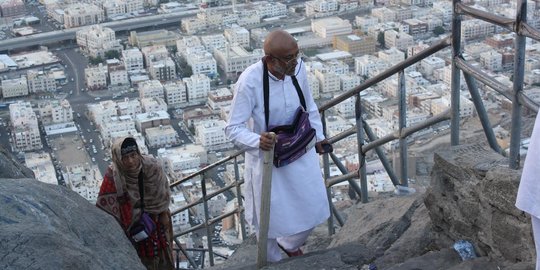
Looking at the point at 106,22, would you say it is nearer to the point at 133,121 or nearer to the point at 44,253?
the point at 133,121

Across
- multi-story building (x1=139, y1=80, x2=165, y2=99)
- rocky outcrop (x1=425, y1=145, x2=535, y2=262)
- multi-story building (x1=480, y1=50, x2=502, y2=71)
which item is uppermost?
rocky outcrop (x1=425, y1=145, x2=535, y2=262)

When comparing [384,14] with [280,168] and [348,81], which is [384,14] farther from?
[280,168]

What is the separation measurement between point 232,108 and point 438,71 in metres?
16.9

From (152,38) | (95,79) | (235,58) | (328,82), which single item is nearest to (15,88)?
(95,79)

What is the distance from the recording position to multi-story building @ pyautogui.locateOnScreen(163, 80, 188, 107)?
20672 mm

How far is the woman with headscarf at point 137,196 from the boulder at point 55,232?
17cm

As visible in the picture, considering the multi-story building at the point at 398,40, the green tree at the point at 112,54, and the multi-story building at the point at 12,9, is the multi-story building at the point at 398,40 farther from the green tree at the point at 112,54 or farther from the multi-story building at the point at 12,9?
the multi-story building at the point at 12,9

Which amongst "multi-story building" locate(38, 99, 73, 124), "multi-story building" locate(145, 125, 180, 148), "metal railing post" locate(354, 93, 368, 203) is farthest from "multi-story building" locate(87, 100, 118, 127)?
"metal railing post" locate(354, 93, 368, 203)

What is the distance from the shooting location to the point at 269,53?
7.70ft

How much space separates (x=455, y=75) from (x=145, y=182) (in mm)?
871

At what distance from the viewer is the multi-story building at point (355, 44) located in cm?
2386

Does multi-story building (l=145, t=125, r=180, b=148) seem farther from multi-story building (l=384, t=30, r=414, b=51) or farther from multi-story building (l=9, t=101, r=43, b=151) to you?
multi-story building (l=384, t=30, r=414, b=51)

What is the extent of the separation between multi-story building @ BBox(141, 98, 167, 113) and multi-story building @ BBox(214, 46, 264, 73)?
2.39 meters

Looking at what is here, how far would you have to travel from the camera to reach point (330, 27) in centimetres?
2456
